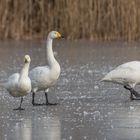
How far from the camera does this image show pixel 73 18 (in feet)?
72.5

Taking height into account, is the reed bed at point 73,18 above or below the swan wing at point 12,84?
below

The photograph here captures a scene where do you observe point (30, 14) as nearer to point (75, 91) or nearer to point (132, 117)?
point (75, 91)

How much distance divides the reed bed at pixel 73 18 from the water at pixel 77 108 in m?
3.60

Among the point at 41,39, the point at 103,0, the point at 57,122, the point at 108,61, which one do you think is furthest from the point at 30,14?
the point at 57,122

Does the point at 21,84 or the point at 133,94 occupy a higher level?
the point at 21,84

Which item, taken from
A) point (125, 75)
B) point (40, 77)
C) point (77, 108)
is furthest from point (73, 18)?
point (77, 108)

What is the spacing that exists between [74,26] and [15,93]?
38.7 ft

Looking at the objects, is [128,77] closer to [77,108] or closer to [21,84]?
[77,108]

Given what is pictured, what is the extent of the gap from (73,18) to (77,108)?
39.7ft

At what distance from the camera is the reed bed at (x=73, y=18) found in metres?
21.7

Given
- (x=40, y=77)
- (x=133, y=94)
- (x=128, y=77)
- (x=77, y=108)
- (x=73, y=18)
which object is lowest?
(x=73, y=18)

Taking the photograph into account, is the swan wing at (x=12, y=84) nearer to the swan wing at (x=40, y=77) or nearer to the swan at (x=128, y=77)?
the swan wing at (x=40, y=77)

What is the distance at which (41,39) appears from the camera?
Answer: 76.3ft

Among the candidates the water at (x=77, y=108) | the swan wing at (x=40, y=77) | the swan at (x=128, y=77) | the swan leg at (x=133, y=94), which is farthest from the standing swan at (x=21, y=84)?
the swan leg at (x=133, y=94)
